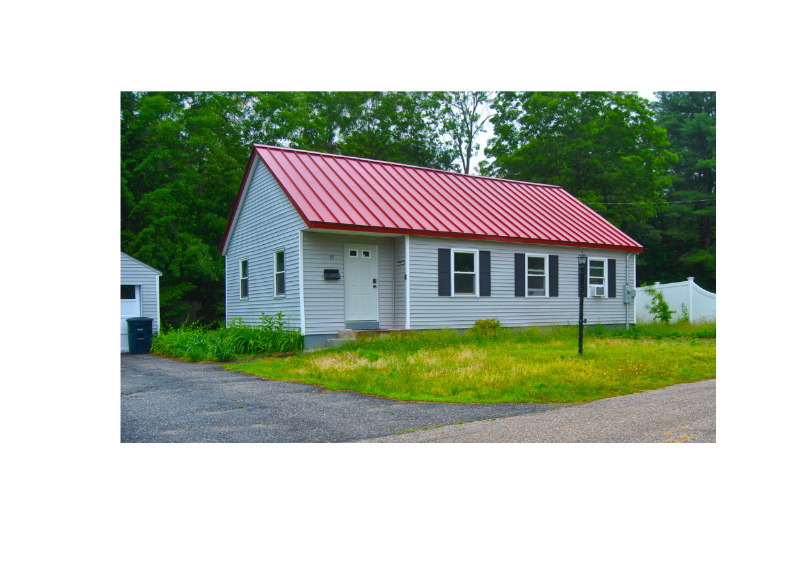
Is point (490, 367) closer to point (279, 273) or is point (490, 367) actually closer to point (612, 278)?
point (279, 273)

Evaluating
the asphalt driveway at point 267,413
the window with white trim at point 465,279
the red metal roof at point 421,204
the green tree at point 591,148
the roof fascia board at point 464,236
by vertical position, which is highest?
the green tree at point 591,148

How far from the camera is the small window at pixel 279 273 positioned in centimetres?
1592

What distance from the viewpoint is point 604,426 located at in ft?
19.8

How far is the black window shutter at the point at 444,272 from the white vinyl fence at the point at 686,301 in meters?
9.57

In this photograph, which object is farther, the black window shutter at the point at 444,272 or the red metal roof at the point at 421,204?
the black window shutter at the point at 444,272

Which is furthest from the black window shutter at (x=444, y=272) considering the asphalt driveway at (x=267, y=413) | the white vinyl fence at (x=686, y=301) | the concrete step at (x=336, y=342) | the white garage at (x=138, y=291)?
the white garage at (x=138, y=291)

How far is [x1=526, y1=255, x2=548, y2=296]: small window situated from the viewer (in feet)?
59.6

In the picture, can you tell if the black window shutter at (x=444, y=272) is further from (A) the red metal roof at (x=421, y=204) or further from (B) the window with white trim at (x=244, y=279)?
(B) the window with white trim at (x=244, y=279)

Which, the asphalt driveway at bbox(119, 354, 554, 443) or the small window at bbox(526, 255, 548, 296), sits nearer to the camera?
the asphalt driveway at bbox(119, 354, 554, 443)

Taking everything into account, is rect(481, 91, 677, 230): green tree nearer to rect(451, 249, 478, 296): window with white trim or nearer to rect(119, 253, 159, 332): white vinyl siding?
rect(451, 249, 478, 296): window with white trim

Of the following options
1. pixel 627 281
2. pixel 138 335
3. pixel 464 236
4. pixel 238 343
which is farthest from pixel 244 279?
pixel 627 281

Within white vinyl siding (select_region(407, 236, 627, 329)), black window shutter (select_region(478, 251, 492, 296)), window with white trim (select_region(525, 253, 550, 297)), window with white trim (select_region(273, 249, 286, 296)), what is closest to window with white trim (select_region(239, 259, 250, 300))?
window with white trim (select_region(273, 249, 286, 296))

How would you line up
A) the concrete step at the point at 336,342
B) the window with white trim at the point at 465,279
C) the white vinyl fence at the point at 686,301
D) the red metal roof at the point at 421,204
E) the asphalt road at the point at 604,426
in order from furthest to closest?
1. the white vinyl fence at the point at 686,301
2. the window with white trim at the point at 465,279
3. the red metal roof at the point at 421,204
4. the concrete step at the point at 336,342
5. the asphalt road at the point at 604,426

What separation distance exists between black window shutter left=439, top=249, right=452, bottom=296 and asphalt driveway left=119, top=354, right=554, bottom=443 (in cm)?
726
